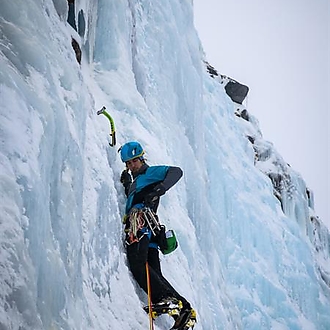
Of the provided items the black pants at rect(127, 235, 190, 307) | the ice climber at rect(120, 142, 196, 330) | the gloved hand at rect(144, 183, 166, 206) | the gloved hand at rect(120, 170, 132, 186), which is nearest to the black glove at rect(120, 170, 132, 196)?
the gloved hand at rect(120, 170, 132, 186)

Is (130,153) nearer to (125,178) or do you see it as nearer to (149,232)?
(125,178)

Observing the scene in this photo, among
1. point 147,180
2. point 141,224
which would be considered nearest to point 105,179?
point 147,180

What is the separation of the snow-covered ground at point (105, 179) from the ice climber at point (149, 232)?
108 mm

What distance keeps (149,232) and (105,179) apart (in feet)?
1.70

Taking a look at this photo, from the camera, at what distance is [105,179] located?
368 cm

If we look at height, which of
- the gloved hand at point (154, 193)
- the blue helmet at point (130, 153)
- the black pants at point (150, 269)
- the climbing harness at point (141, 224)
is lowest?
the black pants at point (150, 269)

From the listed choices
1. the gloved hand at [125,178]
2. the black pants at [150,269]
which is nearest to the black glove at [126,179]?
the gloved hand at [125,178]

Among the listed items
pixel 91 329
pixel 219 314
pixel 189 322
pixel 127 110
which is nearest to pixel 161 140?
pixel 127 110

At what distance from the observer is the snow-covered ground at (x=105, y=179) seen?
2090 mm

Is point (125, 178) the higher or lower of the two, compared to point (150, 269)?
higher

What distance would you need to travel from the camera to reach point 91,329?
8.89 feet

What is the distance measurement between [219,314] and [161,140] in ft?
7.30

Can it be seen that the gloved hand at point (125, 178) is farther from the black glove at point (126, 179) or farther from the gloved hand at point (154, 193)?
the gloved hand at point (154, 193)

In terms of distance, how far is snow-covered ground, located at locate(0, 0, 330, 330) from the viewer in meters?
2.09
